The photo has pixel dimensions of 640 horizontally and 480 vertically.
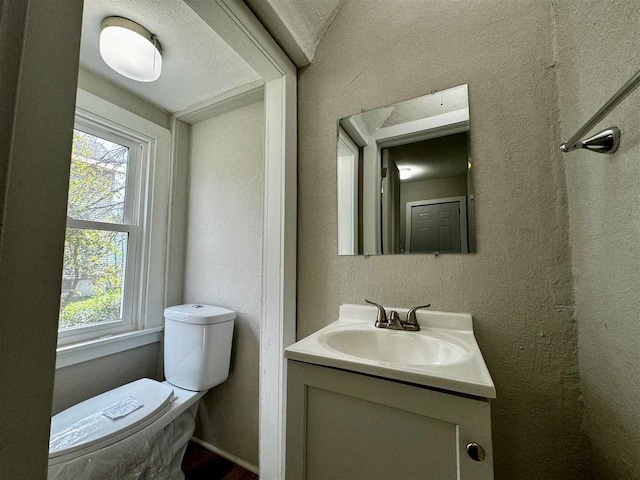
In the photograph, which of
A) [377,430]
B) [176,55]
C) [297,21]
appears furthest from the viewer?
[176,55]

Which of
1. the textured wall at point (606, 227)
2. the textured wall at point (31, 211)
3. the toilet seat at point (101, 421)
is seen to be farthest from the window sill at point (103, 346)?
the textured wall at point (606, 227)

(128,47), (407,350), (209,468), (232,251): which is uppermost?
(128,47)

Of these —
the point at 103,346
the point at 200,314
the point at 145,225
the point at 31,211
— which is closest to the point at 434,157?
the point at 31,211

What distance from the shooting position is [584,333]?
713mm

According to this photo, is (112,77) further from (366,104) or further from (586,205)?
(586,205)

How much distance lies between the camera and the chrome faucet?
888mm

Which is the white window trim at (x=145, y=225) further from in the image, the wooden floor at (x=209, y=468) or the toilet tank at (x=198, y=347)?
the wooden floor at (x=209, y=468)

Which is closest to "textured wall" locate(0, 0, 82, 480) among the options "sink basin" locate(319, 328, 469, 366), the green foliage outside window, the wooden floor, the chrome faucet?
"sink basin" locate(319, 328, 469, 366)

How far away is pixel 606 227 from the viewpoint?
60 cm

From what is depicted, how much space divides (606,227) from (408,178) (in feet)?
1.82

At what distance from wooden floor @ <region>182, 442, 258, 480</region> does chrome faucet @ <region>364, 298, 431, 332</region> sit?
1.08 m

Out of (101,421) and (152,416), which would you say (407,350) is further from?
(101,421)

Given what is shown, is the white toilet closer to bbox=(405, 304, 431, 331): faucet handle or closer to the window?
the window

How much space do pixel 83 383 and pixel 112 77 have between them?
5.09 feet
